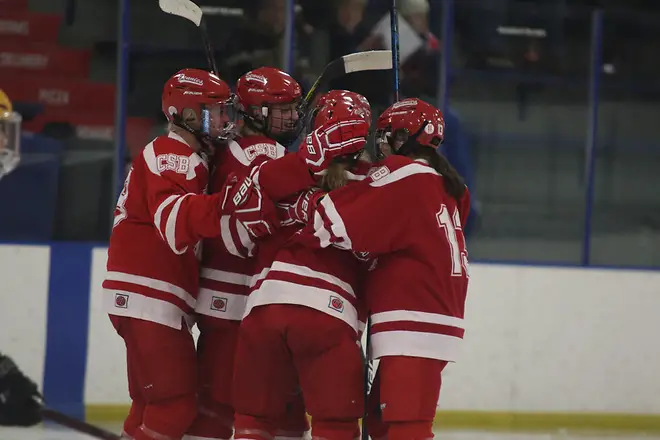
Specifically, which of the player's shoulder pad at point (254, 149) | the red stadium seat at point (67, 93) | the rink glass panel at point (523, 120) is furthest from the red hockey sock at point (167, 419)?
the rink glass panel at point (523, 120)

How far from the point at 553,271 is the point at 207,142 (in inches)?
86.4

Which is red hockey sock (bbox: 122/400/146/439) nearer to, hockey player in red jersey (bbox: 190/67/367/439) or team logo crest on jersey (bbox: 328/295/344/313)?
hockey player in red jersey (bbox: 190/67/367/439)

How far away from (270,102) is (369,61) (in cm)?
44

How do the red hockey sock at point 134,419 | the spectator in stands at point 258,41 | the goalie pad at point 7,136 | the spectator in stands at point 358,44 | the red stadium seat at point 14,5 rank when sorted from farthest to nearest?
the spectator in stands at point 358,44 → the spectator in stands at point 258,41 → the red stadium seat at point 14,5 → the goalie pad at point 7,136 → the red hockey sock at point 134,419

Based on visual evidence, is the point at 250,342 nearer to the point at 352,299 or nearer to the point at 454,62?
the point at 352,299

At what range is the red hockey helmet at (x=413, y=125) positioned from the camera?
2.46m

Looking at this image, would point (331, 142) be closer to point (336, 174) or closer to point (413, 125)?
point (336, 174)

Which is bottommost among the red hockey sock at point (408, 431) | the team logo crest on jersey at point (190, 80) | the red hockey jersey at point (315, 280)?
the red hockey sock at point (408, 431)

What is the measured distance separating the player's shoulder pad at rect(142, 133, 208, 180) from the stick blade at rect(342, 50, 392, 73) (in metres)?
0.53

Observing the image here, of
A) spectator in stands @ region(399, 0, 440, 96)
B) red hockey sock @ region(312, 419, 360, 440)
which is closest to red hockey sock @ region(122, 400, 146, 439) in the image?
red hockey sock @ region(312, 419, 360, 440)

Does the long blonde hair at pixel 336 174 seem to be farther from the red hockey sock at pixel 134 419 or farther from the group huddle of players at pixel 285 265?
the red hockey sock at pixel 134 419

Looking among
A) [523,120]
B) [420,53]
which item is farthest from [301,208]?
[523,120]

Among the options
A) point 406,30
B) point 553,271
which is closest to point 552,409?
point 553,271

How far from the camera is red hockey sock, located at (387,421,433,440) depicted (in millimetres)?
2338
